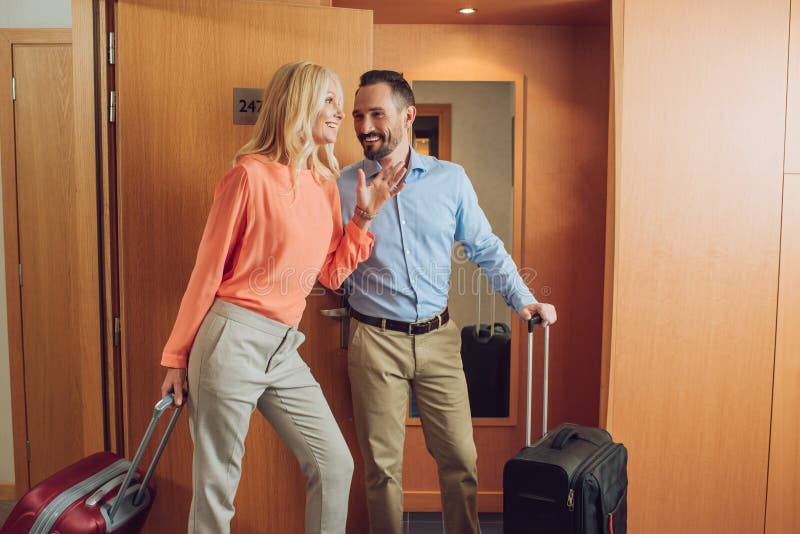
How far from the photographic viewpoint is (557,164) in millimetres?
2904

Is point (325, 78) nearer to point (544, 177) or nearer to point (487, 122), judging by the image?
point (487, 122)

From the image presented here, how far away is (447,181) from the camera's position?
2.21m

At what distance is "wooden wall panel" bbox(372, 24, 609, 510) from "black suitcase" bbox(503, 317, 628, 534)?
3.27 ft

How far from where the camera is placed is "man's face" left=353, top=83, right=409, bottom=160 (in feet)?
6.84

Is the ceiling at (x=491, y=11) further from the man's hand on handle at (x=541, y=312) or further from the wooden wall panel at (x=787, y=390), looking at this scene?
the man's hand on handle at (x=541, y=312)

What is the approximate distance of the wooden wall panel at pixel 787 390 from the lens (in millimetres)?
2430

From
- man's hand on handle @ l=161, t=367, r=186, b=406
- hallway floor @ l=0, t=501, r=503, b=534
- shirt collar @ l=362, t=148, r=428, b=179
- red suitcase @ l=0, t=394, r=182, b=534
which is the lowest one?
hallway floor @ l=0, t=501, r=503, b=534

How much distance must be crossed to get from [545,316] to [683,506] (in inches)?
41.4

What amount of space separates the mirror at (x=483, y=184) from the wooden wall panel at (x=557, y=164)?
55 mm

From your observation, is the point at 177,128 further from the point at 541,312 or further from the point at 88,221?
the point at 541,312

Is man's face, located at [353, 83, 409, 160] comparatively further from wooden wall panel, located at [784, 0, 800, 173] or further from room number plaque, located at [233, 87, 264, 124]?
wooden wall panel, located at [784, 0, 800, 173]

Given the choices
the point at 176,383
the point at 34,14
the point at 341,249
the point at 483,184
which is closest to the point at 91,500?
the point at 176,383

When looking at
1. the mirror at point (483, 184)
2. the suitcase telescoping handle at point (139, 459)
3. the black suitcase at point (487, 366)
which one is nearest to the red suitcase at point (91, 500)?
the suitcase telescoping handle at point (139, 459)

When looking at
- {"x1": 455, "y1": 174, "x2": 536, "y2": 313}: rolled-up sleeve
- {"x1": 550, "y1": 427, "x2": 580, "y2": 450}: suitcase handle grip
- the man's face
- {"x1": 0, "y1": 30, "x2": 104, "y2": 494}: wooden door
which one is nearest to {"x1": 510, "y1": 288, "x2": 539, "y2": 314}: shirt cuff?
{"x1": 455, "y1": 174, "x2": 536, "y2": 313}: rolled-up sleeve
